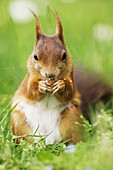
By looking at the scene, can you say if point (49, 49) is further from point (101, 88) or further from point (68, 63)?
point (101, 88)

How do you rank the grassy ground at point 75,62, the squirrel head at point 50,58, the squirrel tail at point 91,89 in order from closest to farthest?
the grassy ground at point 75,62, the squirrel head at point 50,58, the squirrel tail at point 91,89

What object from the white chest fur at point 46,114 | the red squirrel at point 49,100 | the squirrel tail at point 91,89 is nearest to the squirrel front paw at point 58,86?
the red squirrel at point 49,100

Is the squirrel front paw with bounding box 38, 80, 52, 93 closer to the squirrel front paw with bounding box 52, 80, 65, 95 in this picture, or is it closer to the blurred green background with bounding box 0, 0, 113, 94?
the squirrel front paw with bounding box 52, 80, 65, 95

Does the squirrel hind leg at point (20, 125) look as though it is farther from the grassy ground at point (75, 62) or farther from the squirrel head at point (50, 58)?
the squirrel head at point (50, 58)

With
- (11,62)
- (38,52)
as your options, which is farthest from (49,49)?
(11,62)

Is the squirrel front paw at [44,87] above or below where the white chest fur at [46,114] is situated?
above

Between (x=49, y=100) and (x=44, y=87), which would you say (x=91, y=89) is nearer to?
(x=49, y=100)

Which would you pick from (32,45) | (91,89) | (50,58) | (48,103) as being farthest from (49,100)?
(32,45)
